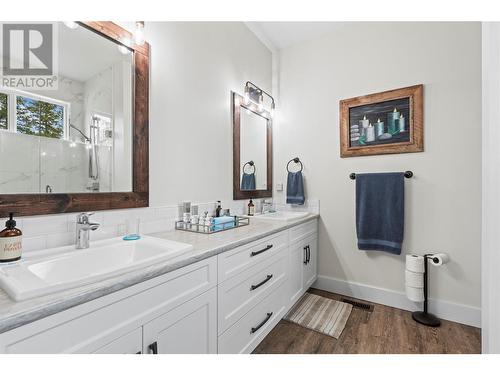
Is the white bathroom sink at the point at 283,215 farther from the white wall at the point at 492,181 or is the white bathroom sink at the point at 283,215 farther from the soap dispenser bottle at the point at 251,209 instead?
the white wall at the point at 492,181

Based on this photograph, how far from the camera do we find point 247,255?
133 centimetres

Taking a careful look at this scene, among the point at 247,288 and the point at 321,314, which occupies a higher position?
the point at 247,288

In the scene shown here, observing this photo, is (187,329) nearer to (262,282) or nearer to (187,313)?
(187,313)

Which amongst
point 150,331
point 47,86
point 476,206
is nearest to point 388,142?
point 476,206

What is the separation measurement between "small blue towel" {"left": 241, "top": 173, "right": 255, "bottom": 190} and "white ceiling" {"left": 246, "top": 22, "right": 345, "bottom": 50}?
153 cm

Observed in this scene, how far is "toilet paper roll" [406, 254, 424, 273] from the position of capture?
6.10ft

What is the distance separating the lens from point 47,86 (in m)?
1.02

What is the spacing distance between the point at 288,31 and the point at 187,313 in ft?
9.08

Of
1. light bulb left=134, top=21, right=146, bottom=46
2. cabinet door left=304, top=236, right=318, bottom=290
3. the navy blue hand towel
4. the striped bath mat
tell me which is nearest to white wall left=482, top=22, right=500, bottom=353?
the striped bath mat

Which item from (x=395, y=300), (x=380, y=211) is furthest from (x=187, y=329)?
(x=395, y=300)

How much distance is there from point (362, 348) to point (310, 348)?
353mm

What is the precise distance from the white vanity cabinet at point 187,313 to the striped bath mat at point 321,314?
21 centimetres

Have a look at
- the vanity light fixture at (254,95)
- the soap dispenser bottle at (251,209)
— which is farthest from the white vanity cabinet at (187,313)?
the vanity light fixture at (254,95)

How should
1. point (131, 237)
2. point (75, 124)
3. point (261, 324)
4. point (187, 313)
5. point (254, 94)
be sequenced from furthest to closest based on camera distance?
point (254, 94) < point (261, 324) < point (131, 237) < point (75, 124) < point (187, 313)
